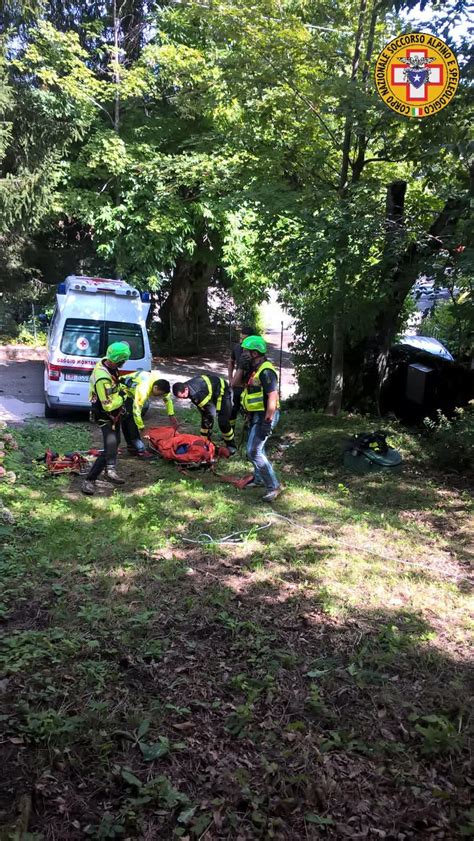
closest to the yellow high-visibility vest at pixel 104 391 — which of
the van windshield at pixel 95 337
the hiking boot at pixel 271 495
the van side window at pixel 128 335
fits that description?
the hiking boot at pixel 271 495

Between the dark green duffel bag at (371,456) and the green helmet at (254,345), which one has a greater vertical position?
the green helmet at (254,345)

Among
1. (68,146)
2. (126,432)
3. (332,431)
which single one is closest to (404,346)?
(332,431)

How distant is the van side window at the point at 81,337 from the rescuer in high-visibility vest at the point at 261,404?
15.3ft

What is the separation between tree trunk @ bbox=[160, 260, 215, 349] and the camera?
69.9 ft

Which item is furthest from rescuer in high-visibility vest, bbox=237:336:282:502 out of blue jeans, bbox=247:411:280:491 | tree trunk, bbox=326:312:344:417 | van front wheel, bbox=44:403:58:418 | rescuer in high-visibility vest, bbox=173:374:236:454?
van front wheel, bbox=44:403:58:418

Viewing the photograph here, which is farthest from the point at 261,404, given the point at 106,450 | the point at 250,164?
the point at 250,164

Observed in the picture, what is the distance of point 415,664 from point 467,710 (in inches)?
18.5

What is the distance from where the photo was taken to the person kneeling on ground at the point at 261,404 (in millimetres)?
6676

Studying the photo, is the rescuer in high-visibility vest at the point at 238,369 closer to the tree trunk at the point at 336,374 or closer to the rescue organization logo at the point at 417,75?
the tree trunk at the point at 336,374

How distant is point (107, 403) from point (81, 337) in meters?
4.27

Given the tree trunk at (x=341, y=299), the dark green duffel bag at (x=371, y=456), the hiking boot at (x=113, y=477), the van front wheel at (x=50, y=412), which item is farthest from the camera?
the van front wheel at (x=50, y=412)

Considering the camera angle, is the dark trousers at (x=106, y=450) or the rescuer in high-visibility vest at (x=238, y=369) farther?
the rescuer in high-visibility vest at (x=238, y=369)

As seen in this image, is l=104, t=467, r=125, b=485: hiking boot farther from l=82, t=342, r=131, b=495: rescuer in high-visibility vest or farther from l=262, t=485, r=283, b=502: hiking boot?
l=262, t=485, r=283, b=502: hiking boot

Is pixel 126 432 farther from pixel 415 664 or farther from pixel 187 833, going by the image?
pixel 187 833
